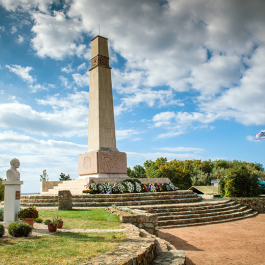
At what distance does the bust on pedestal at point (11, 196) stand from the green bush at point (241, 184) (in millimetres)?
17641

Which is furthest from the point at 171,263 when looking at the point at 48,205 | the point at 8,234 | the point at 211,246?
the point at 48,205

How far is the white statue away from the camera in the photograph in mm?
7438

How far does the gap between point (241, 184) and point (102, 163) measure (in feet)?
37.6

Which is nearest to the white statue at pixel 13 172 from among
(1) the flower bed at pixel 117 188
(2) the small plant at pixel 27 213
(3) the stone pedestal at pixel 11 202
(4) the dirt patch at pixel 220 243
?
(3) the stone pedestal at pixel 11 202

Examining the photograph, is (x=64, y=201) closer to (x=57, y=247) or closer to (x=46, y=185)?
(x=57, y=247)

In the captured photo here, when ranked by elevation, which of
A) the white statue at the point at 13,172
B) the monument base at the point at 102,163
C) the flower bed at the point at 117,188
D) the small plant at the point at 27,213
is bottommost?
the small plant at the point at 27,213

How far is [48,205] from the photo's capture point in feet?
46.1

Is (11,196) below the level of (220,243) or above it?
above

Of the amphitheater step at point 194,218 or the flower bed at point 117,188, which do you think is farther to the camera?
the flower bed at point 117,188

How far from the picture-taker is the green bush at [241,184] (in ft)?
67.4

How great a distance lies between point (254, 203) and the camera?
1792 cm

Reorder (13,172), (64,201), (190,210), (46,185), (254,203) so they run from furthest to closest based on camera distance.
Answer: (46,185) < (254,203) < (190,210) < (64,201) < (13,172)

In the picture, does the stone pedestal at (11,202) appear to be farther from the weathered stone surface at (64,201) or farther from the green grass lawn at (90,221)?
the weathered stone surface at (64,201)

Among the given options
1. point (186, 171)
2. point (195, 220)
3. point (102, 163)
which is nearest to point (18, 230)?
point (195, 220)
